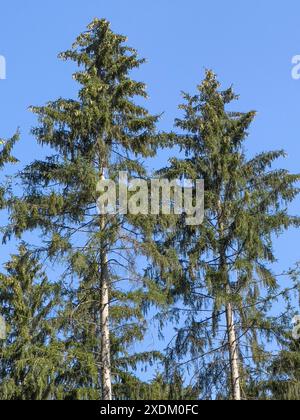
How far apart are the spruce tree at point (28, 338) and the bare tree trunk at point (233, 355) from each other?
4.19 metres

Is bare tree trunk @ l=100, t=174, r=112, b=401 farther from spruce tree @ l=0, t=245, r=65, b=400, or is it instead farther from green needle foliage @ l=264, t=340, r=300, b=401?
green needle foliage @ l=264, t=340, r=300, b=401

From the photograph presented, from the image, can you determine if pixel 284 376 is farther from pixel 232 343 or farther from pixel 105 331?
pixel 105 331

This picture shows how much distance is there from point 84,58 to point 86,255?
21.4ft

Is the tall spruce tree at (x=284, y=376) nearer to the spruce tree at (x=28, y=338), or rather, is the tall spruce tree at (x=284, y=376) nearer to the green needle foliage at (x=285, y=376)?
the green needle foliage at (x=285, y=376)

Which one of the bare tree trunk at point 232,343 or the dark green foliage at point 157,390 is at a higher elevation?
the bare tree trunk at point 232,343

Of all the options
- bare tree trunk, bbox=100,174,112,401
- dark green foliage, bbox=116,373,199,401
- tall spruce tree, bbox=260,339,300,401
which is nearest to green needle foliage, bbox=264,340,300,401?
tall spruce tree, bbox=260,339,300,401

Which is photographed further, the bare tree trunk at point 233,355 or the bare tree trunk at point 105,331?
the bare tree trunk at point 233,355

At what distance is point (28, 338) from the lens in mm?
25750

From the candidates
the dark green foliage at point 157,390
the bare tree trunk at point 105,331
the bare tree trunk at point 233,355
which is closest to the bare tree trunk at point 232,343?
the bare tree trunk at point 233,355

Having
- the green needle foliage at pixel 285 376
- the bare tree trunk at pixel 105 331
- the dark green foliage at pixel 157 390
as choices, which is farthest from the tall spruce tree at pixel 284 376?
the bare tree trunk at pixel 105 331

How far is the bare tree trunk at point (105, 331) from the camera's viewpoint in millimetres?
20438

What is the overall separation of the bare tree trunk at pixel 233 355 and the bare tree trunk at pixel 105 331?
10.1 ft

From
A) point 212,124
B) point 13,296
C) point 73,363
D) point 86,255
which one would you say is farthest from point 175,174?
point 13,296

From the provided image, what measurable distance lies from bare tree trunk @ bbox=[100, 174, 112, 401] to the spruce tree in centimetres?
99
